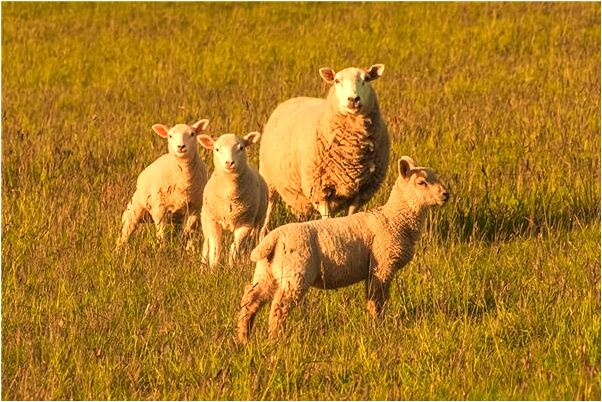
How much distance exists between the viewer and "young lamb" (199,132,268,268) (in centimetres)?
819

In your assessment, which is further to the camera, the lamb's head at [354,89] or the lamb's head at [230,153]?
the lamb's head at [354,89]

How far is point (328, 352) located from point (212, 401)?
2.70 feet

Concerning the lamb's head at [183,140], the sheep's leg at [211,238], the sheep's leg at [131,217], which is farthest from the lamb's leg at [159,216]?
the sheep's leg at [211,238]

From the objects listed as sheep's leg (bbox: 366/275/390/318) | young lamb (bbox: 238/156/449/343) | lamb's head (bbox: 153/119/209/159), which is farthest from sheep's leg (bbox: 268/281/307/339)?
lamb's head (bbox: 153/119/209/159)

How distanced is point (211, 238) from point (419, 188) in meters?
1.98

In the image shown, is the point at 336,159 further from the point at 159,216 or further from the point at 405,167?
the point at 405,167

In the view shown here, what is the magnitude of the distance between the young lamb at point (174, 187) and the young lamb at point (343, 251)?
A: 2.35 m

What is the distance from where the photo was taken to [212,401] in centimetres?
548

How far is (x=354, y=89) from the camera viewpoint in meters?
8.69

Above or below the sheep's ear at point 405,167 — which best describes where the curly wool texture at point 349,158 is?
below

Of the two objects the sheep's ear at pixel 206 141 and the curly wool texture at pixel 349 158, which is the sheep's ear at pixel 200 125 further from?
the curly wool texture at pixel 349 158

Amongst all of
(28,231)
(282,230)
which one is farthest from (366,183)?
(282,230)

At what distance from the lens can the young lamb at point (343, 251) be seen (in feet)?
20.4

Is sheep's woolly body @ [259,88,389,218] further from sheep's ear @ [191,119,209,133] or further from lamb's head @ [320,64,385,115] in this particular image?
sheep's ear @ [191,119,209,133]
